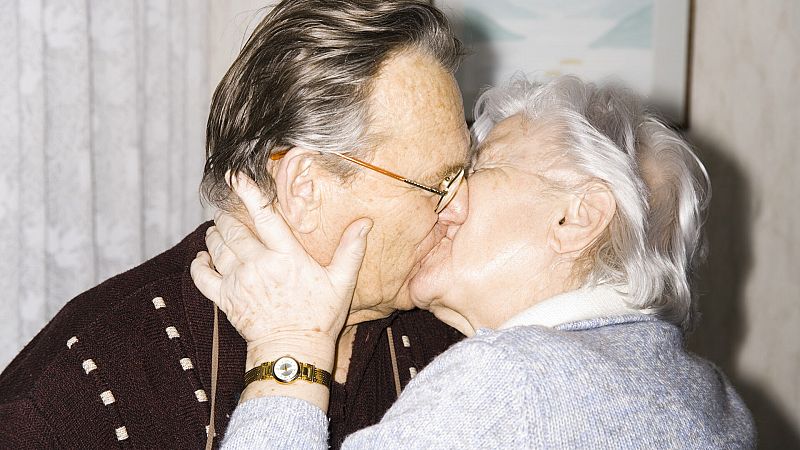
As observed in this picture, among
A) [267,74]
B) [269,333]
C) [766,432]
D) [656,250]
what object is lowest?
[766,432]

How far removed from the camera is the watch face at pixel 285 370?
4.38ft

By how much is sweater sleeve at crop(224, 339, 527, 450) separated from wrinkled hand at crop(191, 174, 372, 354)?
0.23m

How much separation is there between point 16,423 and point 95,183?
102 centimetres

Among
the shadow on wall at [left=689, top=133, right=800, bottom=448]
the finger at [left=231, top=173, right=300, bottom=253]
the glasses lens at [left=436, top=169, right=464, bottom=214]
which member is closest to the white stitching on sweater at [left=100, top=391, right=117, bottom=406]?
the finger at [left=231, top=173, right=300, bottom=253]

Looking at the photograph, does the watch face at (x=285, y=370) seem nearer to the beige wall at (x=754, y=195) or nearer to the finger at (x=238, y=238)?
the finger at (x=238, y=238)

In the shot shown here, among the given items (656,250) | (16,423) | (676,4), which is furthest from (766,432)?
(16,423)

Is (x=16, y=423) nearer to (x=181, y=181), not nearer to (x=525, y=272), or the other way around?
(x=525, y=272)

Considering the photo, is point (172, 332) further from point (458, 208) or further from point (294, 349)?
point (458, 208)

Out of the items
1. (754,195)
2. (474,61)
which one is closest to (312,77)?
(474,61)

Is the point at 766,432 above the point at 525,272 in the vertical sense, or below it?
below

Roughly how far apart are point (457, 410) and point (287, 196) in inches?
21.5

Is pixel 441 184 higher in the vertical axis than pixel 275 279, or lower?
higher

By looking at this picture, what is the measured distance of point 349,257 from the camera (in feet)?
4.77

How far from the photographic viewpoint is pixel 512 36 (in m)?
2.82
